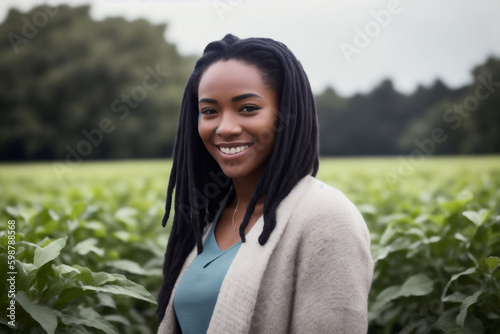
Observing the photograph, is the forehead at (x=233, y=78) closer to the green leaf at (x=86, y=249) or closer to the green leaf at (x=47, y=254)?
the green leaf at (x=47, y=254)

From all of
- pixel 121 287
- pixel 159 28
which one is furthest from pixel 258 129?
pixel 159 28

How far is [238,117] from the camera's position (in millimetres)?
1901

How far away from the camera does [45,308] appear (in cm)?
199

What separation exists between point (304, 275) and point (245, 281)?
204 mm

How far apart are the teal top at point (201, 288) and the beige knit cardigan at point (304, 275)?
0.35ft

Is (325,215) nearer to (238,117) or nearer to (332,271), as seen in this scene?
(332,271)

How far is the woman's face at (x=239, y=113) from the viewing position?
1.88m

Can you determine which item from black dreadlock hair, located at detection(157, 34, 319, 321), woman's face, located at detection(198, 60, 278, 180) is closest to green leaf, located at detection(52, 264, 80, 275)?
black dreadlock hair, located at detection(157, 34, 319, 321)

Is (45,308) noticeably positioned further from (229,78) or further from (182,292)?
(229,78)

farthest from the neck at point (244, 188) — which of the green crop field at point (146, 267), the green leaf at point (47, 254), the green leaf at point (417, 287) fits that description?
the green leaf at point (417, 287)

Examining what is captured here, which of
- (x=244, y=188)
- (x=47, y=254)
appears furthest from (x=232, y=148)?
(x=47, y=254)

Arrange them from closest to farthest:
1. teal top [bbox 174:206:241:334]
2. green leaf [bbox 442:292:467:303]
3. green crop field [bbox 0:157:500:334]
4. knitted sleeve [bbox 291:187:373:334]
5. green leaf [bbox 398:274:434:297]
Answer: knitted sleeve [bbox 291:187:373:334] → teal top [bbox 174:206:241:334] → green crop field [bbox 0:157:500:334] → green leaf [bbox 442:292:467:303] → green leaf [bbox 398:274:434:297]

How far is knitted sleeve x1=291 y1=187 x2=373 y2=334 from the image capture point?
1623 mm

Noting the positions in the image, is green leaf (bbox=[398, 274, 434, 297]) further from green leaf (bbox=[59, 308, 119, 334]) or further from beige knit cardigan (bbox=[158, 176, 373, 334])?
green leaf (bbox=[59, 308, 119, 334])
